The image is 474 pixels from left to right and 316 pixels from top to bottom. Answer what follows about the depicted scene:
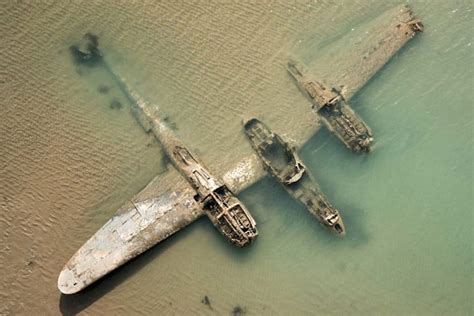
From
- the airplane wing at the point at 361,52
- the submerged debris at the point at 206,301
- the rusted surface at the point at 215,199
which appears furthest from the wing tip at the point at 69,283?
the airplane wing at the point at 361,52

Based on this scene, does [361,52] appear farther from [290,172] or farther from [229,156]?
[229,156]

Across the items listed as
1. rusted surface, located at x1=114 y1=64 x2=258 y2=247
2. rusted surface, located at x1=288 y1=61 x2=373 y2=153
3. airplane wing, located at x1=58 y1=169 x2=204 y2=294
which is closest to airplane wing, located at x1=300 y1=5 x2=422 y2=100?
rusted surface, located at x1=288 y1=61 x2=373 y2=153

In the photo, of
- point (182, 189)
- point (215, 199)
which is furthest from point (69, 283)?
point (215, 199)

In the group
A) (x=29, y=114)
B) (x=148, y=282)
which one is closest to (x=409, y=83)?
(x=148, y=282)

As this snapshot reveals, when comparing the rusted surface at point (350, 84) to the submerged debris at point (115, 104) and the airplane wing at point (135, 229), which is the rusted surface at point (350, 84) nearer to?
the airplane wing at point (135, 229)

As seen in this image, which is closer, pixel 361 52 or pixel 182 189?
pixel 182 189

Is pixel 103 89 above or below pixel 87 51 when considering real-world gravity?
below

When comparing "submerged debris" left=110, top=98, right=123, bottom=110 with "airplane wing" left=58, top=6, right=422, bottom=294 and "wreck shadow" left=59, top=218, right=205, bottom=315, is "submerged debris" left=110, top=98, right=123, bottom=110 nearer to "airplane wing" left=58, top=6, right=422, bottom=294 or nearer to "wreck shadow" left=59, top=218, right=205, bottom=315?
"airplane wing" left=58, top=6, right=422, bottom=294
